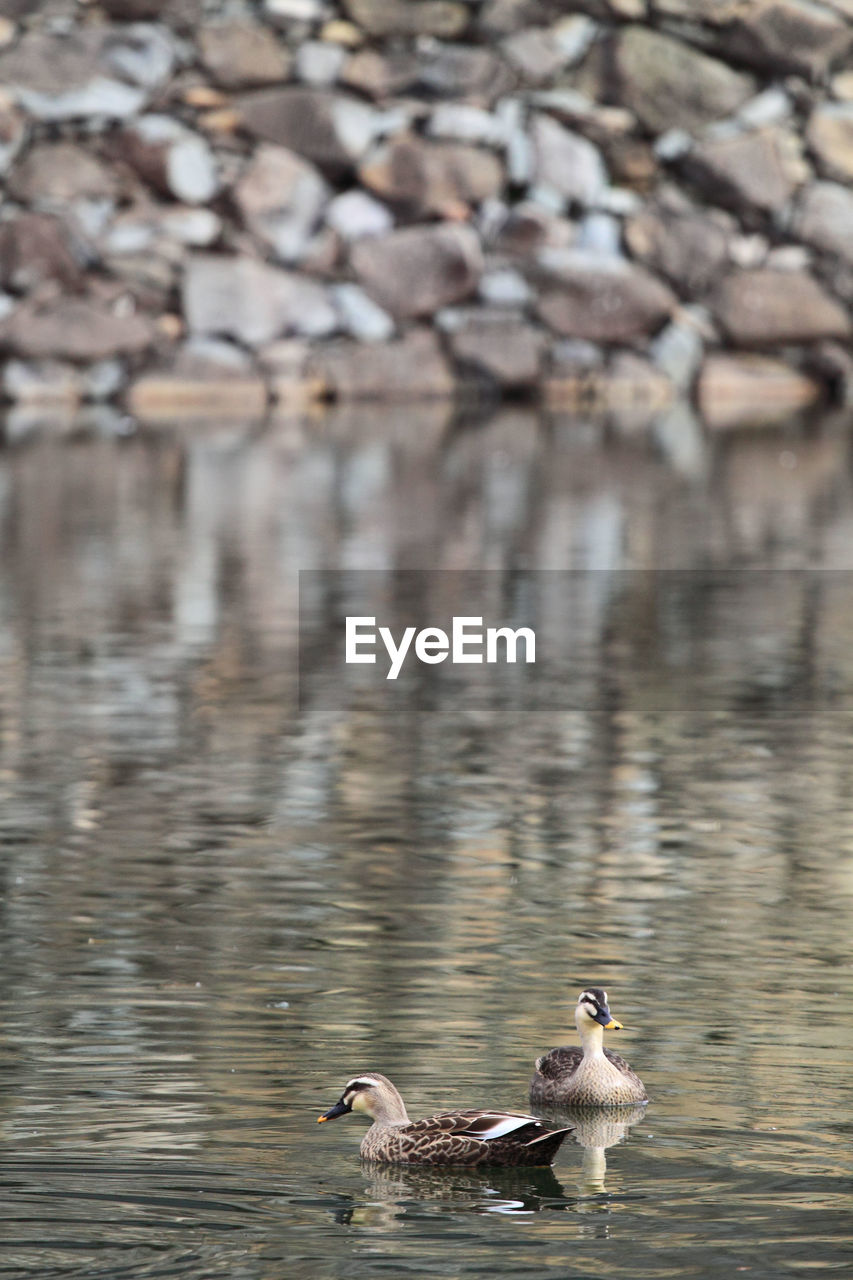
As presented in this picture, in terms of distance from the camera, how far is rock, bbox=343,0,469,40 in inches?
1406

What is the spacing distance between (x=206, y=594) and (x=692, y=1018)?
29.1 ft

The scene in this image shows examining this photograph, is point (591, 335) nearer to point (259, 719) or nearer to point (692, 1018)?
point (259, 719)

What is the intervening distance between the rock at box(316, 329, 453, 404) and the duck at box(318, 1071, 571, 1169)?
28.2 m

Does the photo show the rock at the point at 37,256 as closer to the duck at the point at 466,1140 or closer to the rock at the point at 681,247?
the rock at the point at 681,247

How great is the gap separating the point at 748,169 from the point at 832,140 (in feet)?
4.66

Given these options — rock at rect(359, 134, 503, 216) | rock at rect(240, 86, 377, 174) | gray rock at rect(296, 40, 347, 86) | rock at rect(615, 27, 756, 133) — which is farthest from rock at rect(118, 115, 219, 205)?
rock at rect(615, 27, 756, 133)

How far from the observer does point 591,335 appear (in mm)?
34625

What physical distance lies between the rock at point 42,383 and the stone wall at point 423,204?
0.04m

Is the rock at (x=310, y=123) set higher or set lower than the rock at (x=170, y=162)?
higher

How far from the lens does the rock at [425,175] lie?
34.7 m

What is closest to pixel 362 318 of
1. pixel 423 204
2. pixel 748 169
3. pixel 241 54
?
pixel 423 204

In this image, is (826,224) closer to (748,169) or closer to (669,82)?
(748,169)

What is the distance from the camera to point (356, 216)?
34688mm

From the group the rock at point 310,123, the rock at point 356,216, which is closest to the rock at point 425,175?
the rock at point 356,216
